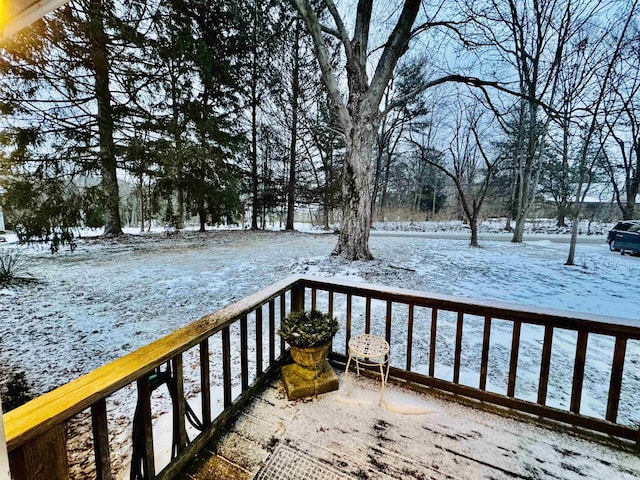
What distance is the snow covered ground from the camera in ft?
8.25

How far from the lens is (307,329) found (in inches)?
72.6

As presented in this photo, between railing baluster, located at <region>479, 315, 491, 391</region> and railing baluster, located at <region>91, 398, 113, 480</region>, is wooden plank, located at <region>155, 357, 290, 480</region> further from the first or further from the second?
railing baluster, located at <region>479, 315, 491, 391</region>

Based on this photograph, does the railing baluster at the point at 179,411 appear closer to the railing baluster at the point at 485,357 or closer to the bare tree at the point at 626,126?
the railing baluster at the point at 485,357

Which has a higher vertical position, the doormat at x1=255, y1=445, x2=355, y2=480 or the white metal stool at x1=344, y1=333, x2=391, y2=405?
the white metal stool at x1=344, y1=333, x2=391, y2=405

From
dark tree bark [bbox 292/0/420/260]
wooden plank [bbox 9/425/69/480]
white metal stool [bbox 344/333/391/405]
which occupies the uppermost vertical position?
dark tree bark [bbox 292/0/420/260]

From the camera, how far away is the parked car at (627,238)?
8023mm

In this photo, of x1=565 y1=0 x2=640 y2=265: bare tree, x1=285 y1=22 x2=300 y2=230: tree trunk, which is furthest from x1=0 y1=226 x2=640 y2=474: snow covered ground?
x1=285 y1=22 x2=300 y2=230: tree trunk

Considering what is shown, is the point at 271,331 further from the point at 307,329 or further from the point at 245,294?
the point at 245,294

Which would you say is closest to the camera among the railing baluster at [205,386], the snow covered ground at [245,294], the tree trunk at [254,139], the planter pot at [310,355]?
the railing baluster at [205,386]

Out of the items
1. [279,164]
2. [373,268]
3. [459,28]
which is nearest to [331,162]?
[279,164]

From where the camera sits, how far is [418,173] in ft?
69.3

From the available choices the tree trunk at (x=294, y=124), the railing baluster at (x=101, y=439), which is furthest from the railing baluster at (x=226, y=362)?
the tree trunk at (x=294, y=124)

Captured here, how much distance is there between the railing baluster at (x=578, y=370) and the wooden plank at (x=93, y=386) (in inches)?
77.1

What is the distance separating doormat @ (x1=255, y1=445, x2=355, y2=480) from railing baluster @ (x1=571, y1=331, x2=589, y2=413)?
55.0 inches
